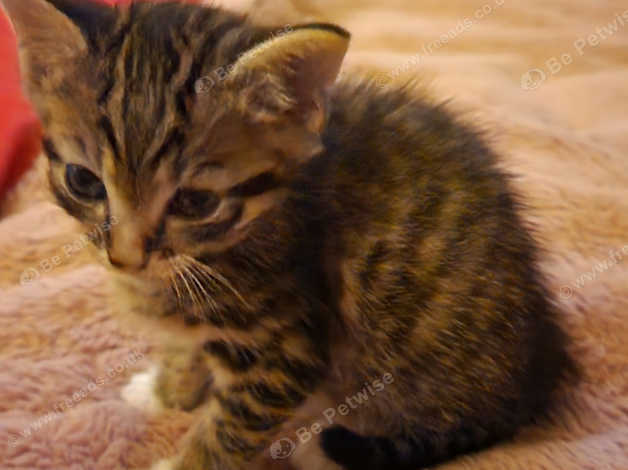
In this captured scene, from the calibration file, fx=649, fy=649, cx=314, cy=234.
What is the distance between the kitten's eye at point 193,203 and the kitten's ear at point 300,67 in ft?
0.46

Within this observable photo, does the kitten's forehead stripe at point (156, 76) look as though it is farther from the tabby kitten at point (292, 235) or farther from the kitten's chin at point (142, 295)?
the kitten's chin at point (142, 295)

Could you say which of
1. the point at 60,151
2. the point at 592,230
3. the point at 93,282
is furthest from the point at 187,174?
the point at 592,230

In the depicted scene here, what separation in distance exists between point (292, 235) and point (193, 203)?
7.2 inches

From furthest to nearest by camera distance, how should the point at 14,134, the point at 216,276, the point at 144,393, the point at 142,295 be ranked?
the point at 14,134
the point at 144,393
the point at 142,295
the point at 216,276

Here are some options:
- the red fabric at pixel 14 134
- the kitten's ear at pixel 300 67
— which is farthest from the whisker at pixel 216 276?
the red fabric at pixel 14 134

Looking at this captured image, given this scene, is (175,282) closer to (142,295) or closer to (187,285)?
(187,285)

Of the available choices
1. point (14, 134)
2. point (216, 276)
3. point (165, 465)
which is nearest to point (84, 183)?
point (216, 276)

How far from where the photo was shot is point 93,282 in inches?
59.1

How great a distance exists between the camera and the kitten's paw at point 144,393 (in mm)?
1309

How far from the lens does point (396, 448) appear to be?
114cm

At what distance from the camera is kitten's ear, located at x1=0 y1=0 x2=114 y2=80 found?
36.1 inches

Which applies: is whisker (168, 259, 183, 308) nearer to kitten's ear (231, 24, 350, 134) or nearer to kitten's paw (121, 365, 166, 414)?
kitten's ear (231, 24, 350, 134)

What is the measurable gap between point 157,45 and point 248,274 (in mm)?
360

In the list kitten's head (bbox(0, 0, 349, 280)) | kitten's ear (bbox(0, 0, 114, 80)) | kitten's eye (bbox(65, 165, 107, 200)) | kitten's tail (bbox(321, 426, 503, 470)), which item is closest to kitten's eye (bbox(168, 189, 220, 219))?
kitten's head (bbox(0, 0, 349, 280))
